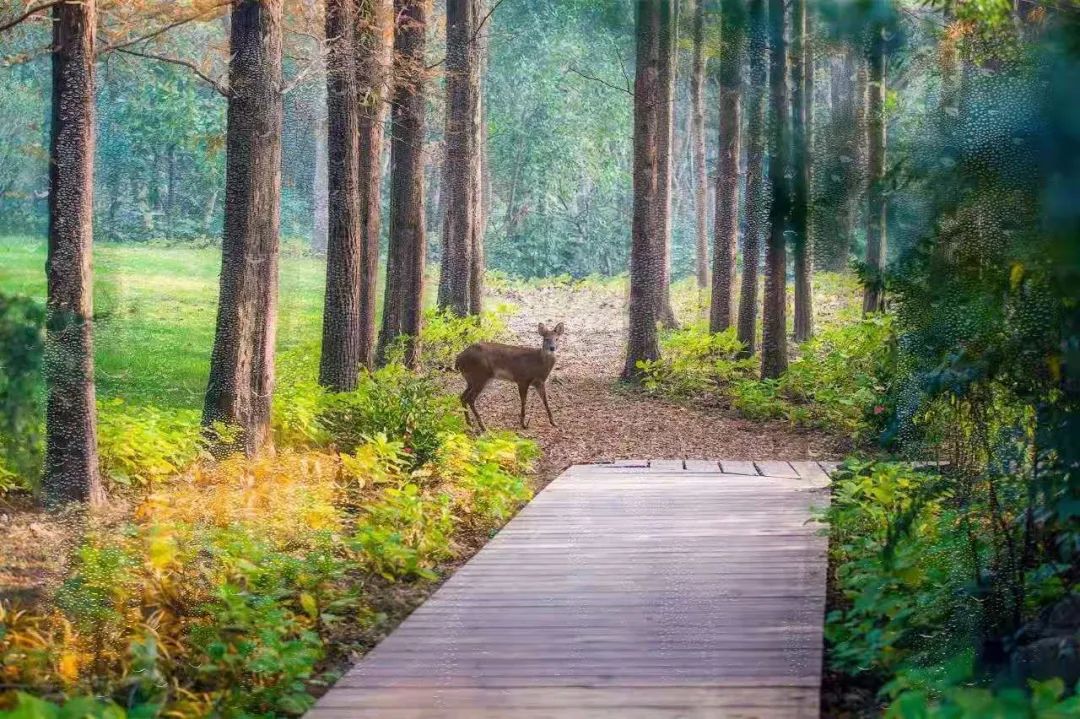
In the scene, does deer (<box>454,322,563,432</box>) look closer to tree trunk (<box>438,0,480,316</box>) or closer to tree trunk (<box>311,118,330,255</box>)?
tree trunk (<box>311,118,330,255</box>)

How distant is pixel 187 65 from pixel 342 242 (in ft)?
12.2

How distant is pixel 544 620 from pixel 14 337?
1927mm

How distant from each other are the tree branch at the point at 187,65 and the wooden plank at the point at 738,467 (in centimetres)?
387

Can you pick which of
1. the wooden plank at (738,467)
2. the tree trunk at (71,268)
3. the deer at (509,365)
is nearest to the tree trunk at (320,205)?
the deer at (509,365)

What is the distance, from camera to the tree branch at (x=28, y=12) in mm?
4629

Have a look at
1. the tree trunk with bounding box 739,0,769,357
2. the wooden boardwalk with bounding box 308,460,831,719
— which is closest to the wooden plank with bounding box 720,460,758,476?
the wooden boardwalk with bounding box 308,460,831,719

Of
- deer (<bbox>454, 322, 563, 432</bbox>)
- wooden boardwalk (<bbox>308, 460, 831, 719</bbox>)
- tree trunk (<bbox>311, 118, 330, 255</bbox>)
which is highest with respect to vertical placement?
tree trunk (<bbox>311, 118, 330, 255</bbox>)

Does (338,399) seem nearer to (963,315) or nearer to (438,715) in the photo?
(438,715)

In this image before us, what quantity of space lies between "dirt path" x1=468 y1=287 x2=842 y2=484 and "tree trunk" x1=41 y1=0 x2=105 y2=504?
3.76 m

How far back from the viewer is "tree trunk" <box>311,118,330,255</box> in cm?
1005

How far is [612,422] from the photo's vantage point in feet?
36.3

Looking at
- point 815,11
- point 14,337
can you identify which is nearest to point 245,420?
point 14,337

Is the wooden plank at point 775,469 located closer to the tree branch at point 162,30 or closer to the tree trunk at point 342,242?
the tree trunk at point 342,242

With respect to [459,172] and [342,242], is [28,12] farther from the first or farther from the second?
[459,172]
